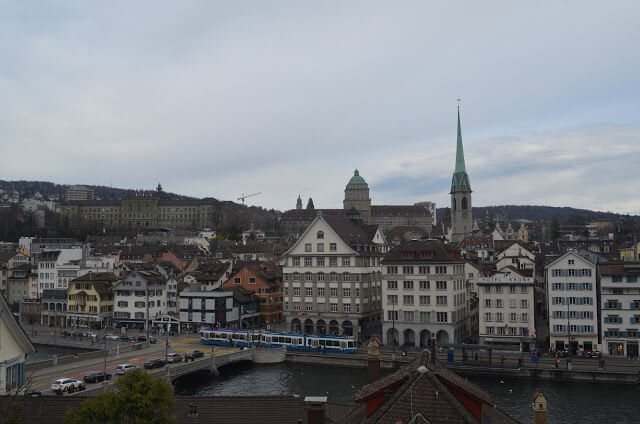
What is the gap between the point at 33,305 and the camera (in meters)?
112

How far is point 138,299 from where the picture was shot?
326ft

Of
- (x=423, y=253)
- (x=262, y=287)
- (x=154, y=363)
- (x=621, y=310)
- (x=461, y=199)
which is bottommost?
(x=154, y=363)

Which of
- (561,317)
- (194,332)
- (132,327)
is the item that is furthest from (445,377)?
(132,327)

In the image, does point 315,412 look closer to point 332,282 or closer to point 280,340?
point 280,340

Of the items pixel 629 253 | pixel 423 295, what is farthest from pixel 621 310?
pixel 629 253

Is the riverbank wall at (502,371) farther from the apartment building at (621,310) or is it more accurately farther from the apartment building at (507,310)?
the apartment building at (621,310)

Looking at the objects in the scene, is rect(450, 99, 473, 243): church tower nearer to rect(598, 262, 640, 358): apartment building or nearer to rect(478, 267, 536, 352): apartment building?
rect(478, 267, 536, 352): apartment building

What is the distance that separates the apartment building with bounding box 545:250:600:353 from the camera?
70312mm

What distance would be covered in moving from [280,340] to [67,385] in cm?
3174

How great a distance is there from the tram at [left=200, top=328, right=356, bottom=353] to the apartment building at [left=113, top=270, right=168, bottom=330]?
18768 mm

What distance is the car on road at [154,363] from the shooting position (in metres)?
62.8

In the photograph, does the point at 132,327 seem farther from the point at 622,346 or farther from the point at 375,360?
the point at 375,360

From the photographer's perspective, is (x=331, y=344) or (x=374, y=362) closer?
(x=374, y=362)

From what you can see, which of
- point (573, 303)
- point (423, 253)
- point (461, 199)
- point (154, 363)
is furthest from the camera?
point (461, 199)
